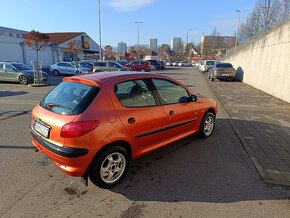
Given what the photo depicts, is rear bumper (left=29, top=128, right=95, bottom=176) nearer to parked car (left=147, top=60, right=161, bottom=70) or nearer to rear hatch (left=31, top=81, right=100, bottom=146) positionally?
rear hatch (left=31, top=81, right=100, bottom=146)

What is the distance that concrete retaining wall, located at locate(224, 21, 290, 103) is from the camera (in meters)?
10.3

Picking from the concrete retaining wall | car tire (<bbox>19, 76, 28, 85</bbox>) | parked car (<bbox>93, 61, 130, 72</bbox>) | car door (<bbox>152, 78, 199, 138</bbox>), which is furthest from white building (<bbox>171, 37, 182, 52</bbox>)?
car door (<bbox>152, 78, 199, 138</bbox>)

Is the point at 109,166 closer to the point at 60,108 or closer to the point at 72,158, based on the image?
the point at 72,158

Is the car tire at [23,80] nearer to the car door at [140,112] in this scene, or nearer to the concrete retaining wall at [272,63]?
the car door at [140,112]

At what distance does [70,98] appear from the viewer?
3.23 meters

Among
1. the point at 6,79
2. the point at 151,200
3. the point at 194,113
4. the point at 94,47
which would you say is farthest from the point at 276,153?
the point at 94,47

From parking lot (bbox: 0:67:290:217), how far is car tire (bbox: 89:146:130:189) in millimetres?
124

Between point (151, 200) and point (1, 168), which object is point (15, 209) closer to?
point (1, 168)

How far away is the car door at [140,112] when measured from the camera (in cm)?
327

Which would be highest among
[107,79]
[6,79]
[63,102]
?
[107,79]

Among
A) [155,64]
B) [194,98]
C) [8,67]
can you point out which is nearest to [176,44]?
Result: [155,64]

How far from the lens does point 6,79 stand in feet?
50.3

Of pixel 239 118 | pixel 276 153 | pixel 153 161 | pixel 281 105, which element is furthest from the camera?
pixel 281 105

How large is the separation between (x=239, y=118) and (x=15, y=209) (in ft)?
21.0
